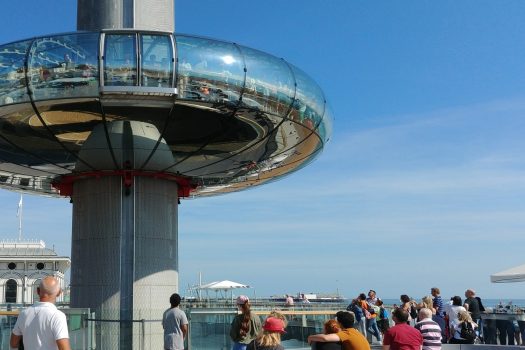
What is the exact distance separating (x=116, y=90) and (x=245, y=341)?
6348 millimetres

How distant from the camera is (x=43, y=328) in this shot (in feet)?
19.3

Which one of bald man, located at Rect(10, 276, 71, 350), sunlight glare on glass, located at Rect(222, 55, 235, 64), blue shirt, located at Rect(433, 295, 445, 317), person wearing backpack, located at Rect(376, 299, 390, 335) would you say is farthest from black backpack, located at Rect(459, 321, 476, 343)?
bald man, located at Rect(10, 276, 71, 350)

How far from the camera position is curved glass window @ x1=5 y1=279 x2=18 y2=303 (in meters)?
101

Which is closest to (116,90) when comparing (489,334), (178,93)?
(178,93)

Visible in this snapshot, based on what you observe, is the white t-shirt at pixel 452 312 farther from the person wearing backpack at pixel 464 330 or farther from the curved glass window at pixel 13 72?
the curved glass window at pixel 13 72

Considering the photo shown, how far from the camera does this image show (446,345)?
556 inches

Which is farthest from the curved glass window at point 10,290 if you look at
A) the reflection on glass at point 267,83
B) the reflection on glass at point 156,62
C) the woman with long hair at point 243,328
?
the woman with long hair at point 243,328

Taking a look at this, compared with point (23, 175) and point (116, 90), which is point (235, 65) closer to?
point (116, 90)

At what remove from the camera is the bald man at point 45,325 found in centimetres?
588

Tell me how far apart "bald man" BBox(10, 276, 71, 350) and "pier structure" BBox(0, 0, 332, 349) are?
8.52 meters

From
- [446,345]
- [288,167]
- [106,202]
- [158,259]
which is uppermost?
[288,167]

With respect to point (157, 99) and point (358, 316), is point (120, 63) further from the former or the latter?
point (358, 316)

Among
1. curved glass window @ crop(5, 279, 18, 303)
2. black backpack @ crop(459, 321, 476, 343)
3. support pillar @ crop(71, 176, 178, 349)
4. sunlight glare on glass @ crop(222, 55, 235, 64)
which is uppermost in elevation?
sunlight glare on glass @ crop(222, 55, 235, 64)

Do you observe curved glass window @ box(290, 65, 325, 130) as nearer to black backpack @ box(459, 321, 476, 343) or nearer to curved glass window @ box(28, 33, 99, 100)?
curved glass window @ box(28, 33, 99, 100)
